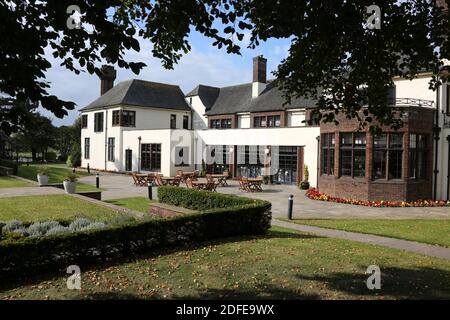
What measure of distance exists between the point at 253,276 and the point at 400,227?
335 inches

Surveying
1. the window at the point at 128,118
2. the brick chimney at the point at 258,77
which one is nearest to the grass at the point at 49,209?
the window at the point at 128,118

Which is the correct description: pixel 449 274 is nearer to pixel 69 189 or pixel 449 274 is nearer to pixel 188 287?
pixel 188 287

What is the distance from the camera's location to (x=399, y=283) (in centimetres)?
696

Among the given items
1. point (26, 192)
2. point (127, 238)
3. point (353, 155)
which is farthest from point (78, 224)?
point (353, 155)

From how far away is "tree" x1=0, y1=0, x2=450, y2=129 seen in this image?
15.3 ft

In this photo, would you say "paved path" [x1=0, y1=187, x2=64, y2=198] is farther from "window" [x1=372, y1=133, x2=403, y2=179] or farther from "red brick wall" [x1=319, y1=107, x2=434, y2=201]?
"window" [x1=372, y1=133, x2=403, y2=179]

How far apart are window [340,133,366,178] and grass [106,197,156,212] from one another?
10384mm

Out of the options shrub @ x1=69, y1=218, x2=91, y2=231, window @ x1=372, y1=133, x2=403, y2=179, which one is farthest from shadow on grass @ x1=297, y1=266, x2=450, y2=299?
window @ x1=372, y1=133, x2=403, y2=179

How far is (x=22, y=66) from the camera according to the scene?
440 cm

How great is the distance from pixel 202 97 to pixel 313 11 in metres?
Answer: 36.6

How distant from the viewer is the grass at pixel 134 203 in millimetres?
17278

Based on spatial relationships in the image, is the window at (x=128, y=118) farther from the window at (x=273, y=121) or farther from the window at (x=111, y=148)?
the window at (x=273, y=121)

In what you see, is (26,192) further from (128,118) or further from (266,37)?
(128,118)

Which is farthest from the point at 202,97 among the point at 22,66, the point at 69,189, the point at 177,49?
the point at 22,66
